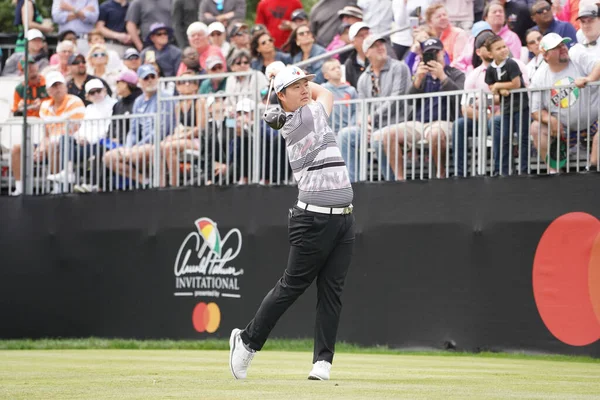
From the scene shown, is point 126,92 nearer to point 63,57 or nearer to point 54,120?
point 54,120

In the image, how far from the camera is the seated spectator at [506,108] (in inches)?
507

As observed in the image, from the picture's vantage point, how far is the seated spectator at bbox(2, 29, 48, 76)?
20.5 meters

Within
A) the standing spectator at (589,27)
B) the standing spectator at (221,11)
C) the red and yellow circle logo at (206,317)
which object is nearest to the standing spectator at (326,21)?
the standing spectator at (221,11)

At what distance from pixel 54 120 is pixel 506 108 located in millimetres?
6846

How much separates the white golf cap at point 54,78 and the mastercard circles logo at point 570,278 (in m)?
8.03

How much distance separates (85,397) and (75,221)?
10.3 metres

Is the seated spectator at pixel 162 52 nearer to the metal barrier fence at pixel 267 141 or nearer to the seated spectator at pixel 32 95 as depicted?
the seated spectator at pixel 32 95

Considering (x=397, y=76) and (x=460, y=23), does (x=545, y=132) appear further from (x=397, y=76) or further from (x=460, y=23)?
(x=460, y=23)

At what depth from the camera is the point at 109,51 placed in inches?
798

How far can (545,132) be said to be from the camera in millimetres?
12664

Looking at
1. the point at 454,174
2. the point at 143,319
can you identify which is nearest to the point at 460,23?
the point at 454,174

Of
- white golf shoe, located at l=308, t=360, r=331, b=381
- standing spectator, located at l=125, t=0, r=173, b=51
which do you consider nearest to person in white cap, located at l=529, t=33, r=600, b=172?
white golf shoe, located at l=308, t=360, r=331, b=381

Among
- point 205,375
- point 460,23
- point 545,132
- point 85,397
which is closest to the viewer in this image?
point 85,397

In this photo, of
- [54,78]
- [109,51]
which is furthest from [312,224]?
[109,51]
